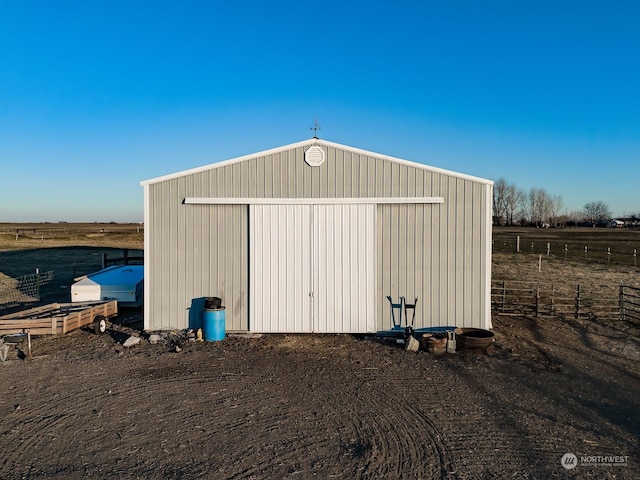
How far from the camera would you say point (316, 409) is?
6492 millimetres

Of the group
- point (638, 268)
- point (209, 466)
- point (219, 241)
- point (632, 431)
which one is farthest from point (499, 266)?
point (209, 466)

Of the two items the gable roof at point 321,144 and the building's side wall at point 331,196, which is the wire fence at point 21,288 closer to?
the building's side wall at point 331,196

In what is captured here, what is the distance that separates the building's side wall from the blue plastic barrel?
2.13 feet

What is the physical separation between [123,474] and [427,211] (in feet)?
25.7

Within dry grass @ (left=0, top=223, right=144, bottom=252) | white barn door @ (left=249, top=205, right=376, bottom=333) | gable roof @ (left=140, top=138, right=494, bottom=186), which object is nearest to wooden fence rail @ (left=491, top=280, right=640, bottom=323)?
gable roof @ (left=140, top=138, right=494, bottom=186)

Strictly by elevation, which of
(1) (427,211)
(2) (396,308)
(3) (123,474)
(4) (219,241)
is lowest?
(3) (123,474)

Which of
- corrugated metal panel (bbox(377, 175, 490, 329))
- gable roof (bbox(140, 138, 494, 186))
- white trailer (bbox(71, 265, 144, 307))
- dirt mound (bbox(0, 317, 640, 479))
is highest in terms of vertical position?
gable roof (bbox(140, 138, 494, 186))

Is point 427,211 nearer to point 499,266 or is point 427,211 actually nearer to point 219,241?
point 219,241

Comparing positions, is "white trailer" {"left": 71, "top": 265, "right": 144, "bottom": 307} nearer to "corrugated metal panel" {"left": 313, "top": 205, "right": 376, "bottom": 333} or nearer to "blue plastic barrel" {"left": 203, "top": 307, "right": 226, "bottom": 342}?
"blue plastic barrel" {"left": 203, "top": 307, "right": 226, "bottom": 342}

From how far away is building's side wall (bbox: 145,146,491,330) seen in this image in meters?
10.5

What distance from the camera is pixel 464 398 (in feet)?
22.7

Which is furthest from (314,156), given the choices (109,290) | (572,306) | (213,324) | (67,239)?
(67,239)

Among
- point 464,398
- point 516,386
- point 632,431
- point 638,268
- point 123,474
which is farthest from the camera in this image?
point 638,268

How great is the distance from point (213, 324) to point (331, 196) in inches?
151
